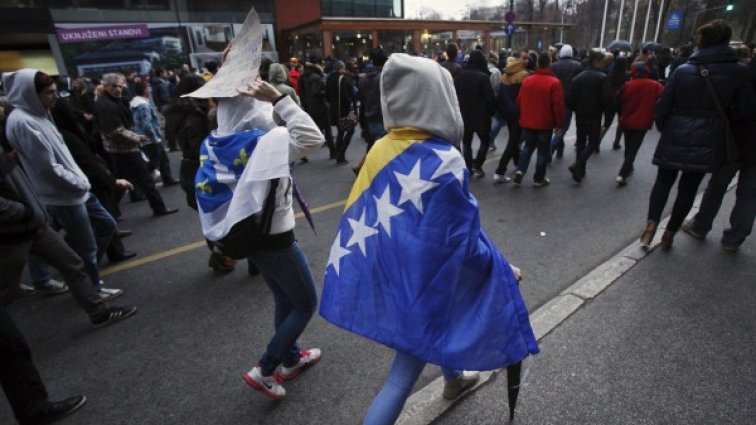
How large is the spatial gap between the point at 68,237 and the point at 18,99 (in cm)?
112

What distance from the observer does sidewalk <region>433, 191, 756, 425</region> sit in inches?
88.0

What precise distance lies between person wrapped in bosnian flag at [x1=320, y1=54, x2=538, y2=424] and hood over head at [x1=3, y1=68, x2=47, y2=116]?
2.78 metres

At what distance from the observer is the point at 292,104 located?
2133mm

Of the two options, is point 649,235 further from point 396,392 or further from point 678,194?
point 396,392

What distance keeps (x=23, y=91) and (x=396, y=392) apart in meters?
3.25

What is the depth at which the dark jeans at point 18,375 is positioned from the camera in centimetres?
211

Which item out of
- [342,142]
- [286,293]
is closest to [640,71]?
[342,142]

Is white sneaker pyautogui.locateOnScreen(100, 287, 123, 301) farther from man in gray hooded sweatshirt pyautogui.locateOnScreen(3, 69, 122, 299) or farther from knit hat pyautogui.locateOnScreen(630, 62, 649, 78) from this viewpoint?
knit hat pyautogui.locateOnScreen(630, 62, 649, 78)

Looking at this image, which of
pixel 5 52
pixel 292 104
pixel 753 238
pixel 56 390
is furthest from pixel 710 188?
pixel 5 52

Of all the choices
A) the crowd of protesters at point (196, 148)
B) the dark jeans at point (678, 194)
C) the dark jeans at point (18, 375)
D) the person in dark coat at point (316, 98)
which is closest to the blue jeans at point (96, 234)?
the crowd of protesters at point (196, 148)

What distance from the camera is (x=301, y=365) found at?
266 centimetres

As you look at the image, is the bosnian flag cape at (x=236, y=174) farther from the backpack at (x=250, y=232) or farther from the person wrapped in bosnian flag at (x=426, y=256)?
the person wrapped in bosnian flag at (x=426, y=256)

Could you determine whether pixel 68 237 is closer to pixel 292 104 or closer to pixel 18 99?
pixel 18 99

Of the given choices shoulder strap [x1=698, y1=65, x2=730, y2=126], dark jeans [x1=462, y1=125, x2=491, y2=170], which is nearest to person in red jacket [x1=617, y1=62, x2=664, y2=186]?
dark jeans [x1=462, y1=125, x2=491, y2=170]
